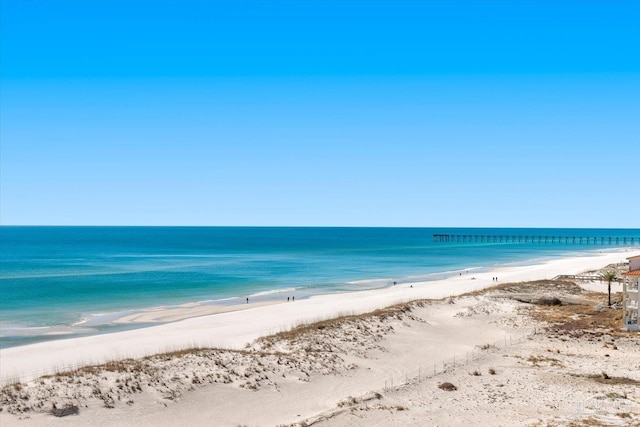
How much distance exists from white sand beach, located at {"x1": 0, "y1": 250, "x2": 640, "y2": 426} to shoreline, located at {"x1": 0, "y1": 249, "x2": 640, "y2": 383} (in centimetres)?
22

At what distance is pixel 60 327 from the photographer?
53438 mm

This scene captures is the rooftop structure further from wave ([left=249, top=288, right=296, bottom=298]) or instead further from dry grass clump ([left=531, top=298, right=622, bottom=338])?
wave ([left=249, top=288, right=296, bottom=298])

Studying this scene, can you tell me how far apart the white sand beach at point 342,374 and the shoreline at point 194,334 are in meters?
0.22

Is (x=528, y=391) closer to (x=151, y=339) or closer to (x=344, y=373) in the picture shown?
(x=344, y=373)

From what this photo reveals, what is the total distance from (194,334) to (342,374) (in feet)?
60.8

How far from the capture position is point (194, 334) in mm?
48250

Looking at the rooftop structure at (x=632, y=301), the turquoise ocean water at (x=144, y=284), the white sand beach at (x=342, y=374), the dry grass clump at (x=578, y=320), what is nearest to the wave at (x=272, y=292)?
the turquoise ocean water at (x=144, y=284)

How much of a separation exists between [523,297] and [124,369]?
43.4 m

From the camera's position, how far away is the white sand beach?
26516 mm

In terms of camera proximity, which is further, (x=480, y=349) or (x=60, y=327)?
(x=60, y=327)

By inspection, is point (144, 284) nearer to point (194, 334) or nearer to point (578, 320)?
point (194, 334)

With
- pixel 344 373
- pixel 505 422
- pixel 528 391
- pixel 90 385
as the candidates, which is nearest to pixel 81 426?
pixel 90 385

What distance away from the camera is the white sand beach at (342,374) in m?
26.5

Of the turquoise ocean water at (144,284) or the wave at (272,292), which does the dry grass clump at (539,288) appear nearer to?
the turquoise ocean water at (144,284)
